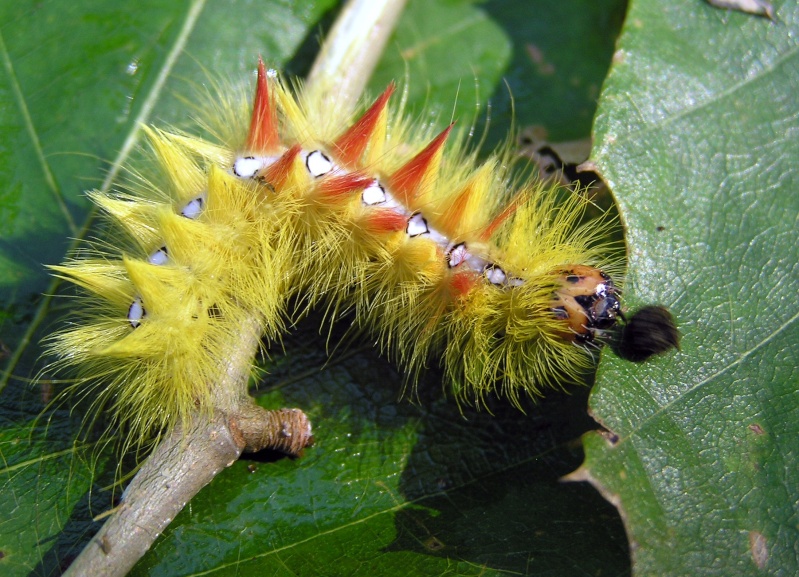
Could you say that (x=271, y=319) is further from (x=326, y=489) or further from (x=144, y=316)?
(x=326, y=489)

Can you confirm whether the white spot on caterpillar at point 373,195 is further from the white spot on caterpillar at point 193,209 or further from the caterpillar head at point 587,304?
the caterpillar head at point 587,304

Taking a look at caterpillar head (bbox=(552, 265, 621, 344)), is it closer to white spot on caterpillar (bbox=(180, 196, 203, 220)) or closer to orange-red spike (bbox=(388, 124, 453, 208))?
orange-red spike (bbox=(388, 124, 453, 208))

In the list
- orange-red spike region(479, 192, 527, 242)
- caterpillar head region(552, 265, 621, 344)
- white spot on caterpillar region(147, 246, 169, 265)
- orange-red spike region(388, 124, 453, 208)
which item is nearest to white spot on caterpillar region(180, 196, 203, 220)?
white spot on caterpillar region(147, 246, 169, 265)

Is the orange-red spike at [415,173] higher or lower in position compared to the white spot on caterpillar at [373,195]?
higher

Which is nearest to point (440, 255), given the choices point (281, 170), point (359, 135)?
point (359, 135)

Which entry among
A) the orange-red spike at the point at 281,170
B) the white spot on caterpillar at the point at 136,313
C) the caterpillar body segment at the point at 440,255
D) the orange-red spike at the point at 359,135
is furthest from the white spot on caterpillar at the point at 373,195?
the white spot on caterpillar at the point at 136,313

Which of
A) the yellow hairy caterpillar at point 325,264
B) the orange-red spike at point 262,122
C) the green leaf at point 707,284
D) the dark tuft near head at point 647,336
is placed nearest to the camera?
the green leaf at point 707,284
